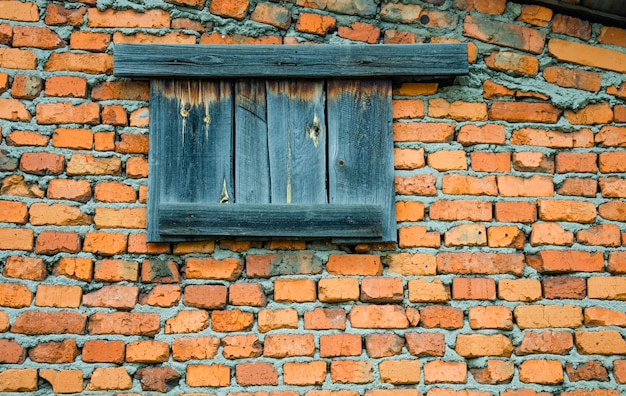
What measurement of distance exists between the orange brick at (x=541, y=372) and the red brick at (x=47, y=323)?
5.47ft

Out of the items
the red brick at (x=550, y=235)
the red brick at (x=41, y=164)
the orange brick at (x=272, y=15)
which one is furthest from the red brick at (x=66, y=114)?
the red brick at (x=550, y=235)

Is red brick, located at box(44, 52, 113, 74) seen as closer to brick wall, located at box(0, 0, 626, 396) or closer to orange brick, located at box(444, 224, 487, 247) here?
brick wall, located at box(0, 0, 626, 396)

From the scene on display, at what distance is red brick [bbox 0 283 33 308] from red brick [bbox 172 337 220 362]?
58 cm

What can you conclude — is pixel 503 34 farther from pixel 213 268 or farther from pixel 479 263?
pixel 213 268

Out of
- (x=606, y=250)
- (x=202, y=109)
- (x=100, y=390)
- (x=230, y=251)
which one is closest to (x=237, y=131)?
(x=202, y=109)

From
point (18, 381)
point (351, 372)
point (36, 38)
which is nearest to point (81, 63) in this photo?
point (36, 38)

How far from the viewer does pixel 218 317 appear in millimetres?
2986

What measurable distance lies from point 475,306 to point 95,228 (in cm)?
149

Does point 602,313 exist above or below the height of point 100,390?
above

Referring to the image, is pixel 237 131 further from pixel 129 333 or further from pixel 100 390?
pixel 100 390

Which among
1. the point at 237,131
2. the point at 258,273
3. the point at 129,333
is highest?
the point at 237,131

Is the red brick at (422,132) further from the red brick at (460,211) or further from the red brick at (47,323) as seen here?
the red brick at (47,323)

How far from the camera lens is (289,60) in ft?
10.4

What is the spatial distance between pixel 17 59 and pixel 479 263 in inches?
78.9
